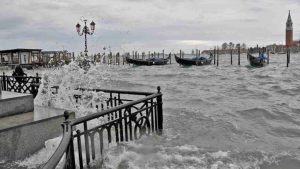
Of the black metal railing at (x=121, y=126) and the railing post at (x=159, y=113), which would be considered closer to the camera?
the black metal railing at (x=121, y=126)

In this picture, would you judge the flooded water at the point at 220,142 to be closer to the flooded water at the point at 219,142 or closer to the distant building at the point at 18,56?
the flooded water at the point at 219,142

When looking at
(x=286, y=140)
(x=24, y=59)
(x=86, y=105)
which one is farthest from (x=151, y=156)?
(x=24, y=59)

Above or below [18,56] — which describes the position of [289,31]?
above

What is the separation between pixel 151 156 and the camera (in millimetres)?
6633

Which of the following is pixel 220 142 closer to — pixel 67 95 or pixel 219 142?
pixel 219 142

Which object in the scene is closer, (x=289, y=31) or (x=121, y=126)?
(x=121, y=126)

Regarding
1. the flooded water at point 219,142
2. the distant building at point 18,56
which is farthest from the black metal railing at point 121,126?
the distant building at point 18,56

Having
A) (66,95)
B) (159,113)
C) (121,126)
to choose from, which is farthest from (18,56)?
(121,126)

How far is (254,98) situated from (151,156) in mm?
11683

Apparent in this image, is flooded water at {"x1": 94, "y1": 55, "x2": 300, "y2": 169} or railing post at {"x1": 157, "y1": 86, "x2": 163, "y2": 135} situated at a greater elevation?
railing post at {"x1": 157, "y1": 86, "x2": 163, "y2": 135}

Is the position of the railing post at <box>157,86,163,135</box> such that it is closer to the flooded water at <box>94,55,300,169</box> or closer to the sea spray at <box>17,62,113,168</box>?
the flooded water at <box>94,55,300,169</box>

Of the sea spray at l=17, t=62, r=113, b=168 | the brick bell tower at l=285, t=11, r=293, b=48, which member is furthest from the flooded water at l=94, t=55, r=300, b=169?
the brick bell tower at l=285, t=11, r=293, b=48

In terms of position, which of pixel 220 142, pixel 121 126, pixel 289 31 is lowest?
pixel 220 142

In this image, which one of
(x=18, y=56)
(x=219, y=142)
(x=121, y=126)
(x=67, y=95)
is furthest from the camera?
(x=18, y=56)
